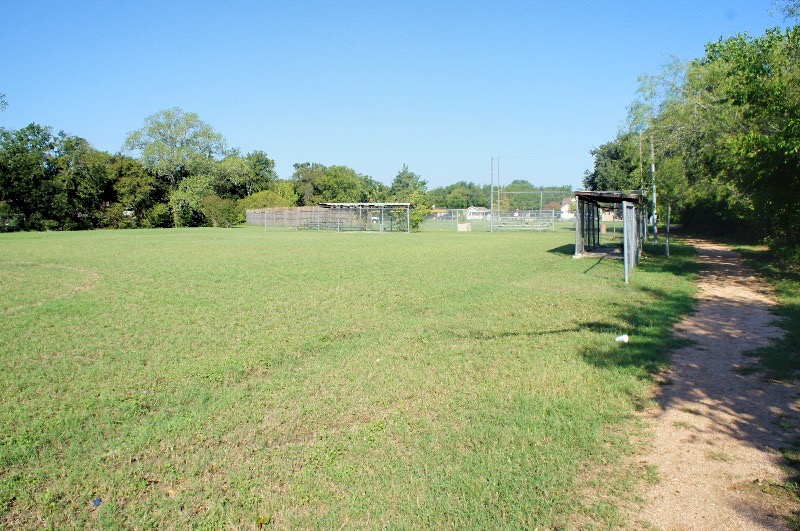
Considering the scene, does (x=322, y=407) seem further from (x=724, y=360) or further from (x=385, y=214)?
(x=385, y=214)

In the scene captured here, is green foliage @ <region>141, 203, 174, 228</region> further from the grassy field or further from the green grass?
the green grass

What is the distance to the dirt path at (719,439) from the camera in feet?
12.6

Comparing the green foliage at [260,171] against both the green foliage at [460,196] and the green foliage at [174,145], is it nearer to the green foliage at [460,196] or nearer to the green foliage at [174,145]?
the green foliage at [174,145]

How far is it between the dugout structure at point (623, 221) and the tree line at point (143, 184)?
15.4 metres

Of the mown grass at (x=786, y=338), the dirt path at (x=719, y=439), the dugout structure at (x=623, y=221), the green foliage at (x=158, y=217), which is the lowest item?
the dirt path at (x=719, y=439)

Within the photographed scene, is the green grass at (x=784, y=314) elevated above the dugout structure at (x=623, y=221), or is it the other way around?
the dugout structure at (x=623, y=221)

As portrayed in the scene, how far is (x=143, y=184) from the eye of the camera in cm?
6253

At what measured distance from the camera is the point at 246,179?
257ft

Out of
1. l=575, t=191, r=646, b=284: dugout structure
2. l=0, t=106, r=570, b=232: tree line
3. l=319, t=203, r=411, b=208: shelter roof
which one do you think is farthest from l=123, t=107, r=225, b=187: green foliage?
l=575, t=191, r=646, b=284: dugout structure

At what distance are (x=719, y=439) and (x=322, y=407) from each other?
140 inches

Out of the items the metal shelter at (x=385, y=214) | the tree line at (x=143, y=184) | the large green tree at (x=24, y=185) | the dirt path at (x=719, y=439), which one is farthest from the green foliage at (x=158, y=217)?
the dirt path at (x=719, y=439)

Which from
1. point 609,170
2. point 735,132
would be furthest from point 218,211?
point 735,132

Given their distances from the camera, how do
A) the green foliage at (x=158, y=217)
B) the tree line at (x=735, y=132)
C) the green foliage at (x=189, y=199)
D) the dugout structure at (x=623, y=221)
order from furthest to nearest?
the green foliage at (x=189, y=199), the green foliage at (x=158, y=217), the dugout structure at (x=623, y=221), the tree line at (x=735, y=132)

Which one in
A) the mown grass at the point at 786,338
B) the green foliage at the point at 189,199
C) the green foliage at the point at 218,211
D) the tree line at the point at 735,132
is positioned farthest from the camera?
the green foliage at the point at 189,199
